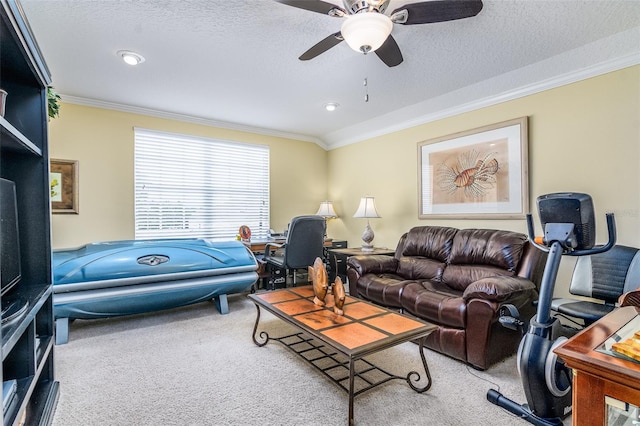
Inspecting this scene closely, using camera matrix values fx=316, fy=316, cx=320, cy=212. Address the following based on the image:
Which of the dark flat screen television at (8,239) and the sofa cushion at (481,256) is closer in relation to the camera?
the dark flat screen television at (8,239)

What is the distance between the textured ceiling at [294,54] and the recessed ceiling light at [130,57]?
2.7 inches

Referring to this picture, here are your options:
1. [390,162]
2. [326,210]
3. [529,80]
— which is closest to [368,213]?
[390,162]

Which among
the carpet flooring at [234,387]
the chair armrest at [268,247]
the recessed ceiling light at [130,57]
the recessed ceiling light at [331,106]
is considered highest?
the recessed ceiling light at [130,57]

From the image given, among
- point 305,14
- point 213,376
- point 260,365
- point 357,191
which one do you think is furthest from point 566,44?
point 213,376

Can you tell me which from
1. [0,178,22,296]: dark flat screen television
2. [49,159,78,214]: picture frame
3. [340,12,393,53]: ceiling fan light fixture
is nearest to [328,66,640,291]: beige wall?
[340,12,393,53]: ceiling fan light fixture

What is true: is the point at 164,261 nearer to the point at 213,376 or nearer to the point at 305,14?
the point at 213,376

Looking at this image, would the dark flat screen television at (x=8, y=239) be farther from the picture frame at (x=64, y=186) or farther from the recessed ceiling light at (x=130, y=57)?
the picture frame at (x=64, y=186)

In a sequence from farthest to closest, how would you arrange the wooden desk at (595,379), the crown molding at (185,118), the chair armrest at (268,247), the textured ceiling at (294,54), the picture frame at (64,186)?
the chair armrest at (268,247) < the crown molding at (185,118) < the picture frame at (64,186) < the textured ceiling at (294,54) < the wooden desk at (595,379)

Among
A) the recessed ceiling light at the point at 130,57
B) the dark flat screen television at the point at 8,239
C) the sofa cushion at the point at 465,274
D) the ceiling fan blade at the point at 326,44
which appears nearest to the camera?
the dark flat screen television at the point at 8,239

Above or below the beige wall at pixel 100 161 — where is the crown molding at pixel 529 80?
above

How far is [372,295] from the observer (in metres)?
3.12

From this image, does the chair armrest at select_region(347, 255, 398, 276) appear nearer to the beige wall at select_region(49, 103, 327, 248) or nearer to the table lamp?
the table lamp

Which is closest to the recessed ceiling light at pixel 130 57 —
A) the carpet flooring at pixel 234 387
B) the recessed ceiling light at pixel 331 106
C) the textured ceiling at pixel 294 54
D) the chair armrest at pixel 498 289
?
the textured ceiling at pixel 294 54

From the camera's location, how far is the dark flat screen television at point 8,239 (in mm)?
1441
